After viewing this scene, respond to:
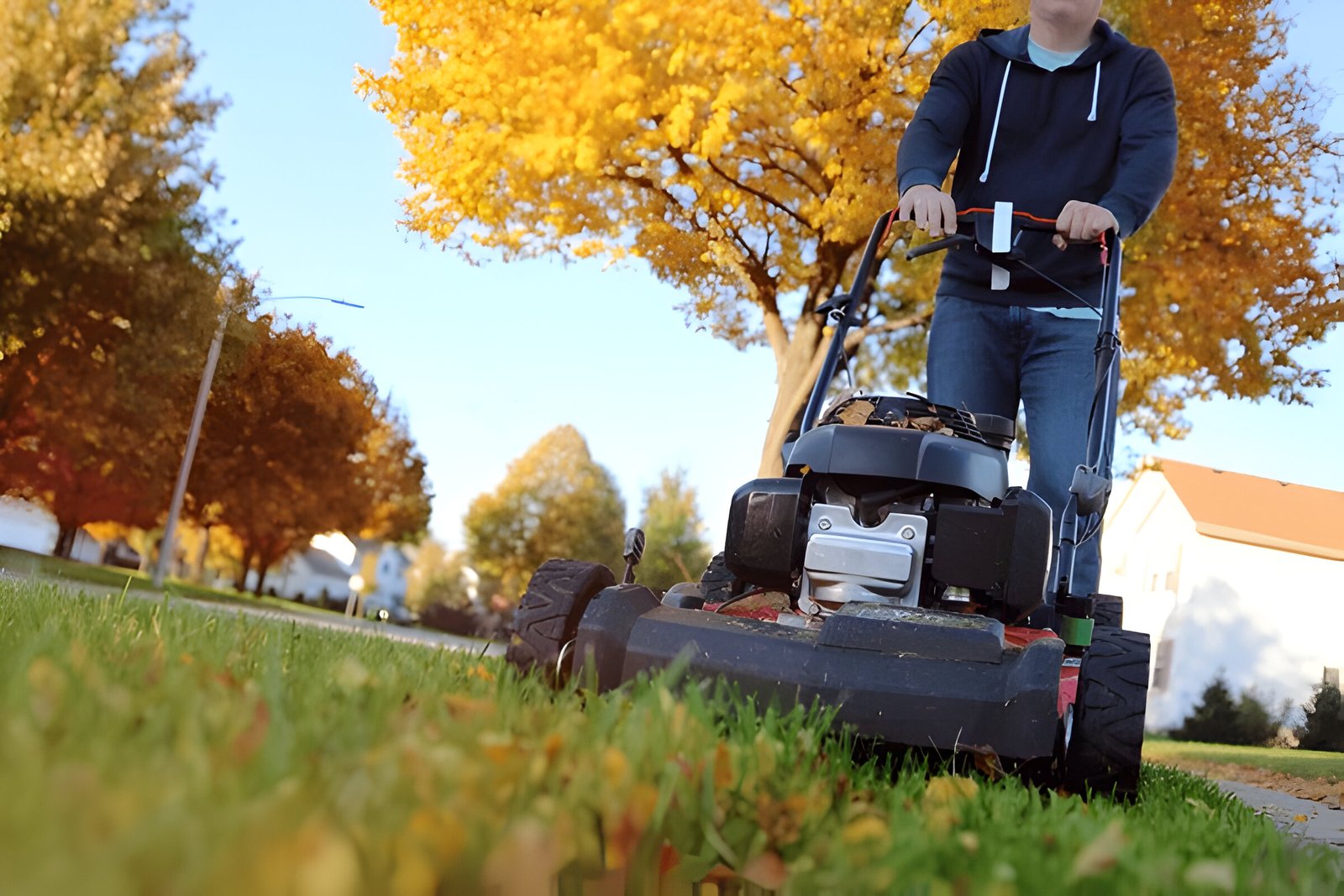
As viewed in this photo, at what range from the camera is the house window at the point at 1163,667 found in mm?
22766

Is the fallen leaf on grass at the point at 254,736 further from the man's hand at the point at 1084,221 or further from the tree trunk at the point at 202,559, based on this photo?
the tree trunk at the point at 202,559

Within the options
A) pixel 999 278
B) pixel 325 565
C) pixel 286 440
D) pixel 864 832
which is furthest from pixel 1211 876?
pixel 325 565

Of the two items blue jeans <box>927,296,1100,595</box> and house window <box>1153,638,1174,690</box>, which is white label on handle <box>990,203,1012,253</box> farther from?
house window <box>1153,638,1174,690</box>

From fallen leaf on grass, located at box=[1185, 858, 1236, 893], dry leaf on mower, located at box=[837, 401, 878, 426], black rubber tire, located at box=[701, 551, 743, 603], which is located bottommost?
fallen leaf on grass, located at box=[1185, 858, 1236, 893]

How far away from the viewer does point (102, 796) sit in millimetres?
1085

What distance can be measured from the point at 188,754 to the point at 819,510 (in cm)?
227

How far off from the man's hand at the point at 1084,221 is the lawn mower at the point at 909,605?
0.10 meters

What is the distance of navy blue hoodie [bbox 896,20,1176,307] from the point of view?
409cm

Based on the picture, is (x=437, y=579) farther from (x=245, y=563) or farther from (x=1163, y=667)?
(x=1163, y=667)

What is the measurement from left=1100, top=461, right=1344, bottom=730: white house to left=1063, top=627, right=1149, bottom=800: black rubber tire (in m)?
19.1

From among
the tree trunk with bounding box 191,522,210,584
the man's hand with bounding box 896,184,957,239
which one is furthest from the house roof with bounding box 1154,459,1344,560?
the man's hand with bounding box 896,184,957,239

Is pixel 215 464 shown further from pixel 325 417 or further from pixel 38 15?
pixel 38 15

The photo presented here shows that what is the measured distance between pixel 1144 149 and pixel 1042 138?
1.11 ft

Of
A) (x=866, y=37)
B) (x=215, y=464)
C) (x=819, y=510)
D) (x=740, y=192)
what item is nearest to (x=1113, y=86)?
(x=819, y=510)
